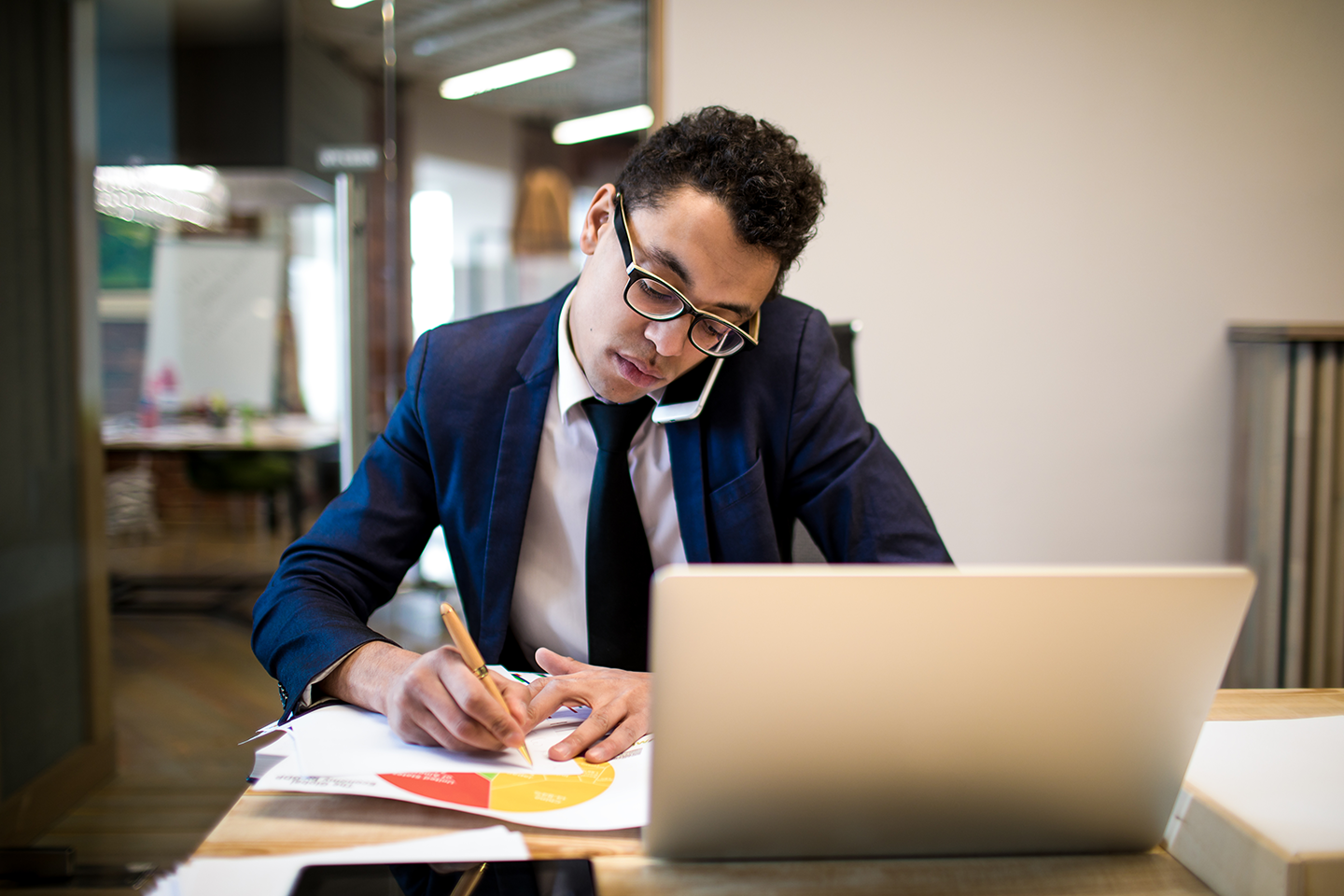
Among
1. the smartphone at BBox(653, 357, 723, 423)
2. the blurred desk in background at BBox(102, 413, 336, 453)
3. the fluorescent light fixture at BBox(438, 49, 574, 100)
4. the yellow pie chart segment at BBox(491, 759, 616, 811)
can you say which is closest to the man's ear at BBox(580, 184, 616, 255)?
the smartphone at BBox(653, 357, 723, 423)

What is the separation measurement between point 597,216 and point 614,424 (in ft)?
0.94

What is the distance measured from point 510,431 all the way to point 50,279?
1.71 m

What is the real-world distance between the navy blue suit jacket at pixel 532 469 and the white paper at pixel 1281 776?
440mm

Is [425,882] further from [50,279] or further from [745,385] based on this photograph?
[50,279]

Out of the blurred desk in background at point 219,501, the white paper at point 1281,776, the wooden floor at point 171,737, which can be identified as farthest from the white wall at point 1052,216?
the blurred desk in background at point 219,501

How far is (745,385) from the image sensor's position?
121 cm

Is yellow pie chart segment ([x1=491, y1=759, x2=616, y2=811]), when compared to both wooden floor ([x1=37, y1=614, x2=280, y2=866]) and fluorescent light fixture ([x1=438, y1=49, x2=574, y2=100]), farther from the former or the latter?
fluorescent light fixture ([x1=438, y1=49, x2=574, y2=100])

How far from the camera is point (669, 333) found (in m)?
1.01

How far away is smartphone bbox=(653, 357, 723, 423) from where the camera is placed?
45.7 inches

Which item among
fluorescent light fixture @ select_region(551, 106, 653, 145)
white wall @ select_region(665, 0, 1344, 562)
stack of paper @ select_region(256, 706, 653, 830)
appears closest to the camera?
stack of paper @ select_region(256, 706, 653, 830)

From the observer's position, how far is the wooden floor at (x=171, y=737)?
2.08 metres

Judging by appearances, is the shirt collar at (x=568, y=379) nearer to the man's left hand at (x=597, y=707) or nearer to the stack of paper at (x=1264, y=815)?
the man's left hand at (x=597, y=707)

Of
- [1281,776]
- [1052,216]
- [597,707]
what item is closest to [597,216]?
[597,707]

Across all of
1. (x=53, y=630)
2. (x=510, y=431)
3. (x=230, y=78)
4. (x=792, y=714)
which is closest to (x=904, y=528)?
(x=510, y=431)
